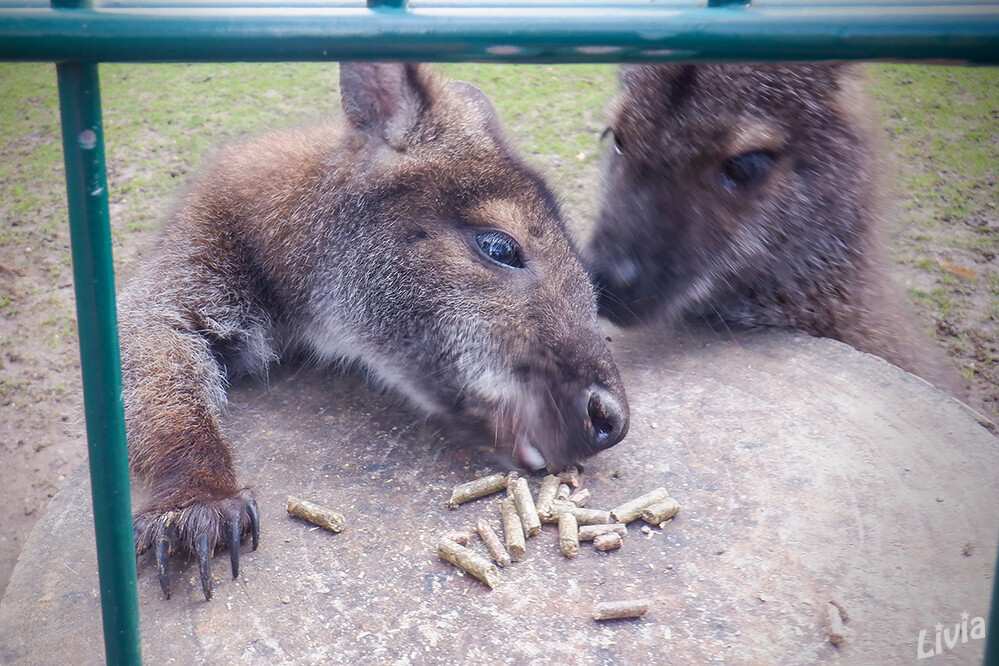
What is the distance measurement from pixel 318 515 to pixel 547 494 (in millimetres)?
728

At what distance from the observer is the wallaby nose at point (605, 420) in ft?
9.44

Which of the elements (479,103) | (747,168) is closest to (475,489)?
(479,103)

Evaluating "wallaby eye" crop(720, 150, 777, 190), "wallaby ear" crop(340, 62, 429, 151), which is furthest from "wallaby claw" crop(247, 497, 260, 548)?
"wallaby eye" crop(720, 150, 777, 190)

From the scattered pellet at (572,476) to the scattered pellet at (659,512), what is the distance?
0.30 meters

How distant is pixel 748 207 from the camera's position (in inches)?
155

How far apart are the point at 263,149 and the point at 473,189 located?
1.20m

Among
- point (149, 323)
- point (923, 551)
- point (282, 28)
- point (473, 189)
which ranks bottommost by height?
point (923, 551)

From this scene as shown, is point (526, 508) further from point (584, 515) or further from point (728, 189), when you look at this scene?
point (728, 189)

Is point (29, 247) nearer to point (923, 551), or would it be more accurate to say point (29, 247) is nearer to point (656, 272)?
point (656, 272)

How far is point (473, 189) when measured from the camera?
10.9ft

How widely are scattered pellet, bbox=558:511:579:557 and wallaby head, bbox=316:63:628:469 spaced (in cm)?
40

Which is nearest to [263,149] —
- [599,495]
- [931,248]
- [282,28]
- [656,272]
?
[656,272]

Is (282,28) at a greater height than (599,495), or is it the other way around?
(282,28)

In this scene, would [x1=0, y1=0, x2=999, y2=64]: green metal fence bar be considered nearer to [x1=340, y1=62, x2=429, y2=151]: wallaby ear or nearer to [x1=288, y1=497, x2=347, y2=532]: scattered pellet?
[x1=288, y1=497, x2=347, y2=532]: scattered pellet
